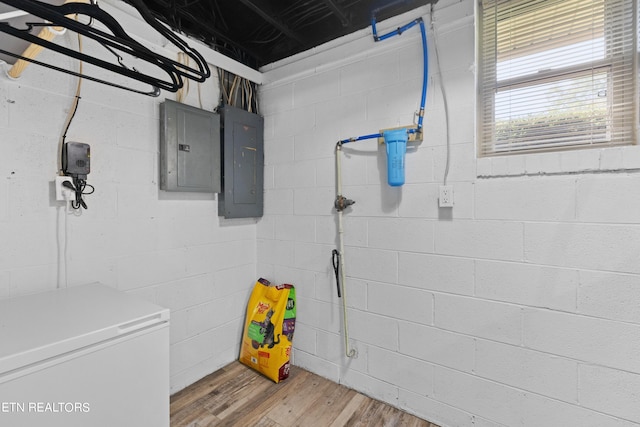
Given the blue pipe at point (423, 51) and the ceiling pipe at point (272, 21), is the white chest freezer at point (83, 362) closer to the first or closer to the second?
the blue pipe at point (423, 51)

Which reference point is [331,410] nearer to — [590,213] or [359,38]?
[590,213]

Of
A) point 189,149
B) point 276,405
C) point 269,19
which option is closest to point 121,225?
point 189,149

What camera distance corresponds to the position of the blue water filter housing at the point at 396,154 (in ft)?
5.65

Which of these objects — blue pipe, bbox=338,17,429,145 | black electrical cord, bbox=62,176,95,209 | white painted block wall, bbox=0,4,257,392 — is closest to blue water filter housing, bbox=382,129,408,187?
blue pipe, bbox=338,17,429,145

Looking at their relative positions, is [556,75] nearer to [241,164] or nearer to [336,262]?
[336,262]

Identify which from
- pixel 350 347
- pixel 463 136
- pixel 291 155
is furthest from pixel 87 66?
pixel 350 347

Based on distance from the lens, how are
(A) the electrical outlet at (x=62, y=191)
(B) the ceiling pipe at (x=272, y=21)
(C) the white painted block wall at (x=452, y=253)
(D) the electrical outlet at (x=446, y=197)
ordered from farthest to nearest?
(B) the ceiling pipe at (x=272, y=21) < (D) the electrical outlet at (x=446, y=197) < (A) the electrical outlet at (x=62, y=191) < (C) the white painted block wall at (x=452, y=253)

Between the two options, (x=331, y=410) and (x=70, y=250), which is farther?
(x=331, y=410)

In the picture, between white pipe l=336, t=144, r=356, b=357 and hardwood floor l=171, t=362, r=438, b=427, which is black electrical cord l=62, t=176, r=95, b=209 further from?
white pipe l=336, t=144, r=356, b=357

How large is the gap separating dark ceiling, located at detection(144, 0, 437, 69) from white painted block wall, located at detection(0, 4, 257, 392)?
33 cm

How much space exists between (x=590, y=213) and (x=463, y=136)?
26.2 inches

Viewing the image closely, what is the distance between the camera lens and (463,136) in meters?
1.63

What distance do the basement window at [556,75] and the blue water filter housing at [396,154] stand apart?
412mm

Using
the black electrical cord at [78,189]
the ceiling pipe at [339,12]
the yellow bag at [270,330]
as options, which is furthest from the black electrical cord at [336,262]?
the ceiling pipe at [339,12]
